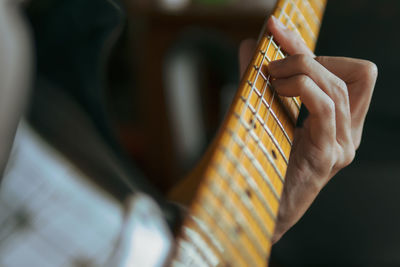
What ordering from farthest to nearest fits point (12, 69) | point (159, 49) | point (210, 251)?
1. point (159, 49)
2. point (12, 69)
3. point (210, 251)

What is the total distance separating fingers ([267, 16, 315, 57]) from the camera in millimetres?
270

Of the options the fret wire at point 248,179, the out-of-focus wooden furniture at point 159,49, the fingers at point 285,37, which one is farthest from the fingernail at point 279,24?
the out-of-focus wooden furniture at point 159,49

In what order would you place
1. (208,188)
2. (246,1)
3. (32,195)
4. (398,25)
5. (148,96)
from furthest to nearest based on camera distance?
(148,96) → (246,1) → (398,25) → (32,195) → (208,188)

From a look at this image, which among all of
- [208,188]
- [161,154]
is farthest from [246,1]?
[208,188]

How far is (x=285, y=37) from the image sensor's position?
10.6 inches

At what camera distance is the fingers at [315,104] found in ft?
0.83

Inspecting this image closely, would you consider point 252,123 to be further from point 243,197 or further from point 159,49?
point 159,49

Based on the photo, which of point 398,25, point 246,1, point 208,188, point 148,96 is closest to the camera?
point 208,188

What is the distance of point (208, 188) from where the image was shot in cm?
19

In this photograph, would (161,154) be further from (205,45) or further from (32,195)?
(32,195)

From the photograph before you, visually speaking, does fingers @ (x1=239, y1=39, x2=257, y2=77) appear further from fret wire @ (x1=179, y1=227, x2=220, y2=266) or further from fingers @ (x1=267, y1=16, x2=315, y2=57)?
fret wire @ (x1=179, y1=227, x2=220, y2=266)

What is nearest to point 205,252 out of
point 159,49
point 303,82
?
point 303,82

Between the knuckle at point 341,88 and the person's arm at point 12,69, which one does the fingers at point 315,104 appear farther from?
the person's arm at point 12,69

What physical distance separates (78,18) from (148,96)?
1.00 meters
